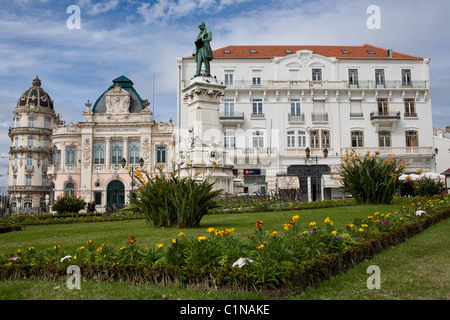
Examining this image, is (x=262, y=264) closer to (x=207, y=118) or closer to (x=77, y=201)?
(x=207, y=118)

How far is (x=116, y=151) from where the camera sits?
5044 cm

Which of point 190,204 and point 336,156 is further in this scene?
point 336,156

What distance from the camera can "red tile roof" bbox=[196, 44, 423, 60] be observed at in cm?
4550

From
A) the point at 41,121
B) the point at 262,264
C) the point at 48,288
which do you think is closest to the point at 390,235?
the point at 262,264

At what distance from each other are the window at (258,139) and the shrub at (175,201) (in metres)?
31.7

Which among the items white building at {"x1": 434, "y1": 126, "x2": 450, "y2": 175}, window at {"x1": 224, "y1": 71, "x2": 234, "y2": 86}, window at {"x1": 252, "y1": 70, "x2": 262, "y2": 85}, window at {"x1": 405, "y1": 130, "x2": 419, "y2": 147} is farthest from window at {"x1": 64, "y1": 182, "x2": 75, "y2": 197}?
white building at {"x1": 434, "y1": 126, "x2": 450, "y2": 175}

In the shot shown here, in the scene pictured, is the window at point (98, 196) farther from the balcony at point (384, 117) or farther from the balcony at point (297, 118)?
the balcony at point (384, 117)

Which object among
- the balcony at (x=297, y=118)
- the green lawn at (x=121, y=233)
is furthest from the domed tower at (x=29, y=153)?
the green lawn at (x=121, y=233)

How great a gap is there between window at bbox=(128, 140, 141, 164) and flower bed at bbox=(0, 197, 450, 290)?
146ft

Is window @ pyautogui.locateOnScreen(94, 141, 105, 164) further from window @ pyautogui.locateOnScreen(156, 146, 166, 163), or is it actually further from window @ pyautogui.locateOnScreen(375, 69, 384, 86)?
window @ pyautogui.locateOnScreen(375, 69, 384, 86)

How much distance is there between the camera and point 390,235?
24.7 feet

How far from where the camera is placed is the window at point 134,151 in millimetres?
50438

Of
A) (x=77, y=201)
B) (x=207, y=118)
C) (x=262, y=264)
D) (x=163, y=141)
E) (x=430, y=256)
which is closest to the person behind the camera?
(x=262, y=264)

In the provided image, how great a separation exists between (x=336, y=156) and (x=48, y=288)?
39400mm
